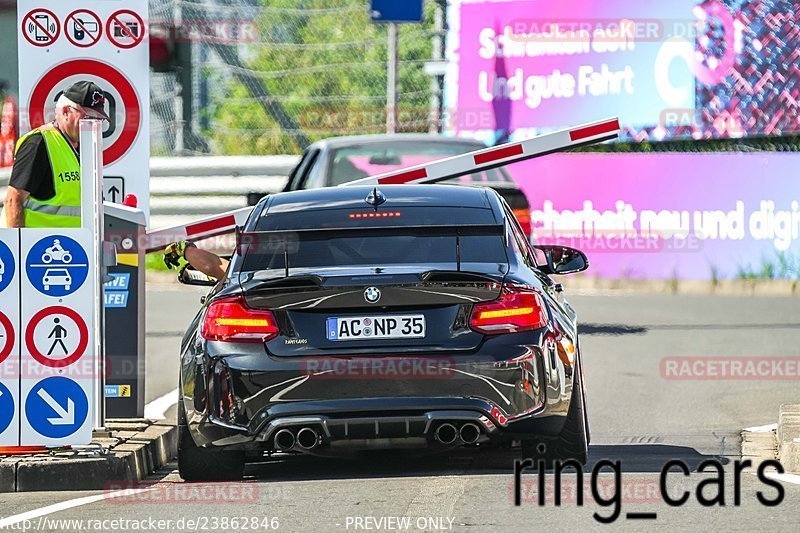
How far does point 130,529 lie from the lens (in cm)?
732

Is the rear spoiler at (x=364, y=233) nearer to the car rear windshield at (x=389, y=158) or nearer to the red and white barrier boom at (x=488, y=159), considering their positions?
the red and white barrier boom at (x=488, y=159)

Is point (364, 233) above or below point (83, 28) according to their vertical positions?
below

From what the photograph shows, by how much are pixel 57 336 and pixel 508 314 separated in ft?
7.06

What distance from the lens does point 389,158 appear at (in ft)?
50.2

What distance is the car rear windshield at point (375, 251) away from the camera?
28.1 feet

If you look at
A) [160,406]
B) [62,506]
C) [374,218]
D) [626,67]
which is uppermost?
[626,67]

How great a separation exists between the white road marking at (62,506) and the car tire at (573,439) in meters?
1.84

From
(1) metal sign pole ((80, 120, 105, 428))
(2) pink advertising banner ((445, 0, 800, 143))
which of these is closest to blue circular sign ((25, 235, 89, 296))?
(1) metal sign pole ((80, 120, 105, 428))

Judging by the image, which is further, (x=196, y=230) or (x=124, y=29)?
(x=196, y=230)

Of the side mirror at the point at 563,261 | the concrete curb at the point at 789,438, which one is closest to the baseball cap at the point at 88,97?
the side mirror at the point at 563,261

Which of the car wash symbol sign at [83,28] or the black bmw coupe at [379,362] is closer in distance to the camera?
the black bmw coupe at [379,362]

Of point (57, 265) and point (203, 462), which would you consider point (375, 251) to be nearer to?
point (203, 462)

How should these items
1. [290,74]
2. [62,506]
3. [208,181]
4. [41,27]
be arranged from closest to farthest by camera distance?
[62,506], [41,27], [290,74], [208,181]

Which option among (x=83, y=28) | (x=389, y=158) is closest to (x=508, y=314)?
(x=83, y=28)
